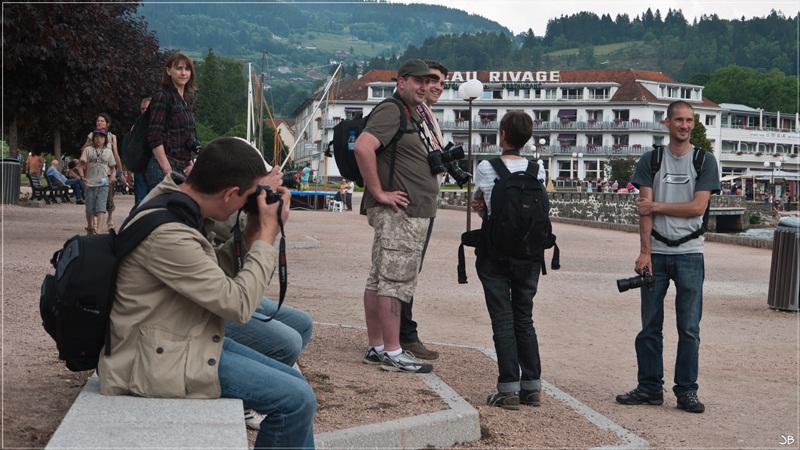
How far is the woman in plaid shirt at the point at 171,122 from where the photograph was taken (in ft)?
26.5

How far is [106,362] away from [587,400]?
3.98 metres

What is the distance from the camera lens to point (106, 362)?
3.80 meters

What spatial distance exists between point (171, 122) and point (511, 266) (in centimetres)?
342

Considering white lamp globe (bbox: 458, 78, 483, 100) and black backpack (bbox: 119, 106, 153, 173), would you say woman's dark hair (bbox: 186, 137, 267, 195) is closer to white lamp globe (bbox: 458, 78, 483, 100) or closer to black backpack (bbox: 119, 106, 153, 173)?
black backpack (bbox: 119, 106, 153, 173)

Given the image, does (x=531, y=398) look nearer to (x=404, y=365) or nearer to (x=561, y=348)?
(x=404, y=365)

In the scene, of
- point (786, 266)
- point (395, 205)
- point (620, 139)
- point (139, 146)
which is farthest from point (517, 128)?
point (620, 139)

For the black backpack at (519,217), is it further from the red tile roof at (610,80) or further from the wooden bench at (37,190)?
the red tile roof at (610,80)

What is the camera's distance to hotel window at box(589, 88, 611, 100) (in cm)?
12350

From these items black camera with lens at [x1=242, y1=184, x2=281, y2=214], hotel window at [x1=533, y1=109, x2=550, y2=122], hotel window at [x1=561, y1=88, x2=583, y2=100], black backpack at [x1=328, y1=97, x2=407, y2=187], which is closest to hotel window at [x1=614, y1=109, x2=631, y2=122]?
hotel window at [x1=561, y1=88, x2=583, y2=100]

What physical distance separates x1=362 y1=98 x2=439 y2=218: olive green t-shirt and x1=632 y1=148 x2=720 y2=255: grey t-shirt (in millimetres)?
1438

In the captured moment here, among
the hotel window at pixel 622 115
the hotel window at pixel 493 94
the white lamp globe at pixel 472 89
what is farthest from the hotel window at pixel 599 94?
the white lamp globe at pixel 472 89

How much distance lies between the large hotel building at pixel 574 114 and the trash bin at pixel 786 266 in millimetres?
102483

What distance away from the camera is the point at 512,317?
243 inches

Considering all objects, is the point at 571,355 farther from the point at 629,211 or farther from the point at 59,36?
the point at 629,211
